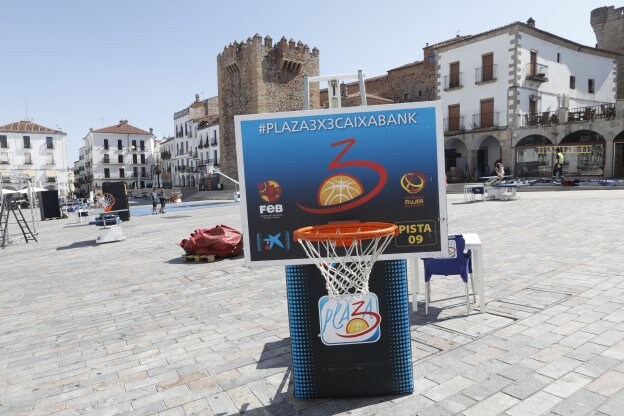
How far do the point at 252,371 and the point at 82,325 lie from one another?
300cm

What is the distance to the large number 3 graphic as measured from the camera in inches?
123

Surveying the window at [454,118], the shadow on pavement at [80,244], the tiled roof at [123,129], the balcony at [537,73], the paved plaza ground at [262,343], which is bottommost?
the shadow on pavement at [80,244]

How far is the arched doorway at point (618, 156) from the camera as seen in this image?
25.3m

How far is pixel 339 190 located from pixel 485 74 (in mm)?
32345

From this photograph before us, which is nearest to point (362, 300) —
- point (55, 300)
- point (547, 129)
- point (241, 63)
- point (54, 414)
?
point (54, 414)

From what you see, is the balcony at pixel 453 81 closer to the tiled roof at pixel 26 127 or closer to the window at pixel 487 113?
the window at pixel 487 113

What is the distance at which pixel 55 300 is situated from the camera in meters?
6.90

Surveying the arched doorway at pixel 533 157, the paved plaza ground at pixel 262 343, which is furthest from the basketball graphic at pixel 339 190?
the arched doorway at pixel 533 157

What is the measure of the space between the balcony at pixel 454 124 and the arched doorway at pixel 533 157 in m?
4.95

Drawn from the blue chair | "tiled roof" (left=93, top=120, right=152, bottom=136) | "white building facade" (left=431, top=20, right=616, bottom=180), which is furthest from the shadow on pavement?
"tiled roof" (left=93, top=120, right=152, bottom=136)

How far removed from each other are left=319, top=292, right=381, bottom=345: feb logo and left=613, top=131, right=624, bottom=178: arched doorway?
28716mm

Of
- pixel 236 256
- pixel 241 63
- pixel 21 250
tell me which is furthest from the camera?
pixel 241 63

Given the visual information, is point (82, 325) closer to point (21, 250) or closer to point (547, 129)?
point (21, 250)

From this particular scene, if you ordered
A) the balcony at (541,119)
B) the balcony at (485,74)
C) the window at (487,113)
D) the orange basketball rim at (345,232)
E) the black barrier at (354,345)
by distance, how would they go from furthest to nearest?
the window at (487,113)
the balcony at (485,74)
the balcony at (541,119)
the black barrier at (354,345)
the orange basketball rim at (345,232)
